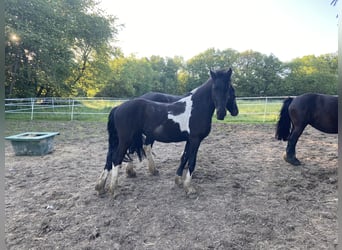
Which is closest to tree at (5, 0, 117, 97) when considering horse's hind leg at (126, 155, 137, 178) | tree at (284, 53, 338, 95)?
horse's hind leg at (126, 155, 137, 178)

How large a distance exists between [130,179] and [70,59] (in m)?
11.3

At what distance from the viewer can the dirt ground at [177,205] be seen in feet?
6.78

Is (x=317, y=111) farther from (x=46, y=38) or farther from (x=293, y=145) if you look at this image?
(x=46, y=38)

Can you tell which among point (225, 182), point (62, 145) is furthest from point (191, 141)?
point (62, 145)

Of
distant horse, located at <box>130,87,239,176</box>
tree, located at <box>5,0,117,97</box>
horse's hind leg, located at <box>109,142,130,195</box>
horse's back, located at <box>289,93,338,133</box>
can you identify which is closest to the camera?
horse's hind leg, located at <box>109,142,130,195</box>

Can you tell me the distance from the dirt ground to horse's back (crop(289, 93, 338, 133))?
2.34 feet

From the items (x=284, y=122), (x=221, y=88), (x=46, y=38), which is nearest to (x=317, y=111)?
(x=284, y=122)

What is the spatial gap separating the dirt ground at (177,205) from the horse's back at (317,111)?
2.34 ft

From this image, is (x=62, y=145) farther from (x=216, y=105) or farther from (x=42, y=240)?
(x=216, y=105)

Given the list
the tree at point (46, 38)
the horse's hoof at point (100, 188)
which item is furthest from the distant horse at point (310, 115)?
the tree at point (46, 38)

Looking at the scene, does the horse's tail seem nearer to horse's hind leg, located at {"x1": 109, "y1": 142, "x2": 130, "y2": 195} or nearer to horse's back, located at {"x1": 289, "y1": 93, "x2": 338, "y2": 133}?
horse's back, located at {"x1": 289, "y1": 93, "x2": 338, "y2": 133}

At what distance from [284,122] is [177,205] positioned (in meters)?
2.95

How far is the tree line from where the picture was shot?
36.3ft

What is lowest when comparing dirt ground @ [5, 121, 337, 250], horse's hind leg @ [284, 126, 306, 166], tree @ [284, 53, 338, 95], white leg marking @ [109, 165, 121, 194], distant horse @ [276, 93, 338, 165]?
dirt ground @ [5, 121, 337, 250]
